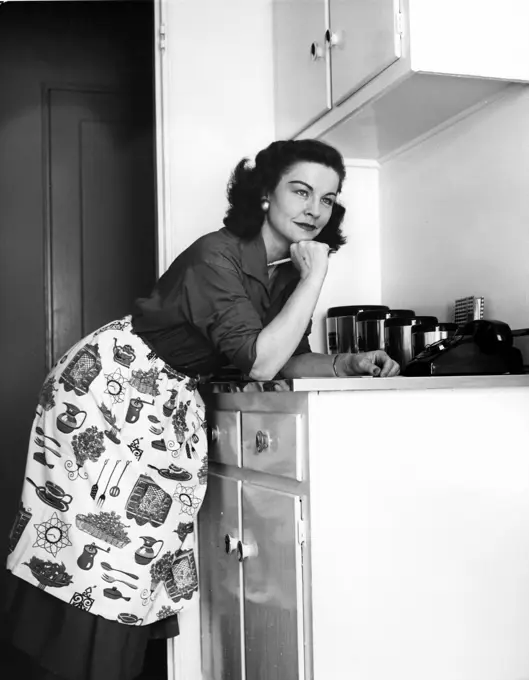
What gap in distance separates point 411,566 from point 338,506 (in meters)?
0.17

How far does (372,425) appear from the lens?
135cm

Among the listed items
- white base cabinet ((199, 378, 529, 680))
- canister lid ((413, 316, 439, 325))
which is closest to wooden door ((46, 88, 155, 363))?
canister lid ((413, 316, 439, 325))

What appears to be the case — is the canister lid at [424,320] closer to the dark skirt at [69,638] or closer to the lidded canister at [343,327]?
the lidded canister at [343,327]

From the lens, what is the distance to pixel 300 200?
1.73 metres

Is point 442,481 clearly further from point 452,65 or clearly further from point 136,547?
point 452,65

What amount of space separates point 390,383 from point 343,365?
41 centimetres

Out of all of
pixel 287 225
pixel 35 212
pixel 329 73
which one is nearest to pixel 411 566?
pixel 287 225

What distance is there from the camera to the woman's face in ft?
Result: 5.66

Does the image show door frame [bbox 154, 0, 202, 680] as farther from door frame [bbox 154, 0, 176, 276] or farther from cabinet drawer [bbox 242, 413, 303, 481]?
cabinet drawer [bbox 242, 413, 303, 481]

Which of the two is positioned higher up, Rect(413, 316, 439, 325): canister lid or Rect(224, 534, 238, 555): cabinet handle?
Rect(413, 316, 439, 325): canister lid

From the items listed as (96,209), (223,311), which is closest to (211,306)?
(223,311)

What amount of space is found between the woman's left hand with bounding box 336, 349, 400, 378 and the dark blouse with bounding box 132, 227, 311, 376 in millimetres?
200

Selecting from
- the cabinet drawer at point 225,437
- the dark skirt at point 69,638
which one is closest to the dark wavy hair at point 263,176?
the cabinet drawer at point 225,437

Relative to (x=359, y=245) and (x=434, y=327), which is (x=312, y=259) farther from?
(x=359, y=245)
